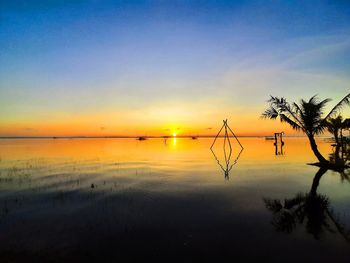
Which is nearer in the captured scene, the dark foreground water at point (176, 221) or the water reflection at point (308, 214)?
the dark foreground water at point (176, 221)

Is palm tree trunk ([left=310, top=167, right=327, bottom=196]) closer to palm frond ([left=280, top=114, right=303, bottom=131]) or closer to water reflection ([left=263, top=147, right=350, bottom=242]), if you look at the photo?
water reflection ([left=263, top=147, right=350, bottom=242])

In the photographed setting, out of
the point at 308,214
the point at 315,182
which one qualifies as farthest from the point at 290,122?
the point at 308,214

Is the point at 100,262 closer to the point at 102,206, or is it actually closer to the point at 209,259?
the point at 209,259

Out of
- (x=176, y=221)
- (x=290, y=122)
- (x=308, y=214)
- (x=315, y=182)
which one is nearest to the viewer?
(x=176, y=221)

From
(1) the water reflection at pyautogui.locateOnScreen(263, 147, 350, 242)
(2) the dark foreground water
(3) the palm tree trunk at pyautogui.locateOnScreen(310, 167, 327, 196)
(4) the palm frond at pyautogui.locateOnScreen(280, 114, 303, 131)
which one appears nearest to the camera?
(2) the dark foreground water

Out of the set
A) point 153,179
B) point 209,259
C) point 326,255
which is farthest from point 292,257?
point 153,179

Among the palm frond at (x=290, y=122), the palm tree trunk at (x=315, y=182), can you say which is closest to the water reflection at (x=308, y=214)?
the palm tree trunk at (x=315, y=182)

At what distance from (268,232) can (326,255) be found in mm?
2193

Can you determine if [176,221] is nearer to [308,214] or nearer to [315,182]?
[308,214]

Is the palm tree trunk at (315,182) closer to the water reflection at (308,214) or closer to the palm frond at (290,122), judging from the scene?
the water reflection at (308,214)

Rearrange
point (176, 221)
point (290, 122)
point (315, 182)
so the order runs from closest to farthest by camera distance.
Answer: point (176, 221) → point (315, 182) → point (290, 122)

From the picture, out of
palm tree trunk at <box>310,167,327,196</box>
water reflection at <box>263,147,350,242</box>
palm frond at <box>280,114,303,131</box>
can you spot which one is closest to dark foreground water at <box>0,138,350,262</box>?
water reflection at <box>263,147,350,242</box>

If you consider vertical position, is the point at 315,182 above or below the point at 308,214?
above

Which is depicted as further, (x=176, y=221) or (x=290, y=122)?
(x=290, y=122)
